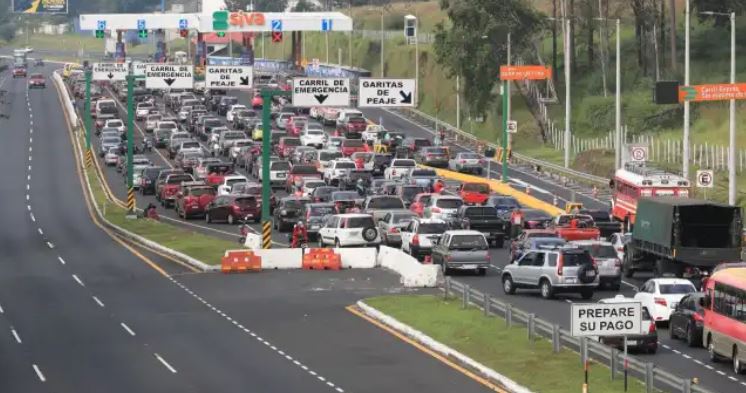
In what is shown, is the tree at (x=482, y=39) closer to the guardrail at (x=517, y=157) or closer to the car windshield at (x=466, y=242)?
the guardrail at (x=517, y=157)

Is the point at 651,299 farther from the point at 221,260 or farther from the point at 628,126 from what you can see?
the point at 628,126

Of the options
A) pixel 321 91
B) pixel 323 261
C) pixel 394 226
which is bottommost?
pixel 323 261

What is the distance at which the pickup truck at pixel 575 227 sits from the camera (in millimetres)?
61969

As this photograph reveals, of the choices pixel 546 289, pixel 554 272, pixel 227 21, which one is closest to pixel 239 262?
pixel 546 289

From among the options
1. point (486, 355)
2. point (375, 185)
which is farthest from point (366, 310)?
point (375, 185)

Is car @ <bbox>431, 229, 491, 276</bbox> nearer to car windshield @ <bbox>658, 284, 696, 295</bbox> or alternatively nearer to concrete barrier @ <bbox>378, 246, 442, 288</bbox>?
concrete barrier @ <bbox>378, 246, 442, 288</bbox>

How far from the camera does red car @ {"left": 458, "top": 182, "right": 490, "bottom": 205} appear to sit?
8094 cm

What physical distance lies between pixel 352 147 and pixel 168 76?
23.7m

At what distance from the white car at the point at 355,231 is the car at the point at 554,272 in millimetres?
13060

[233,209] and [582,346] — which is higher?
[582,346]

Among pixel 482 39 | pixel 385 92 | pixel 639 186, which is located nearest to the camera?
pixel 639 186

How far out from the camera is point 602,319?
30.6 metres

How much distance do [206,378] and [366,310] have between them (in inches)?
452

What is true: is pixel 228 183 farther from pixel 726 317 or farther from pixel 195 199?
pixel 726 317
